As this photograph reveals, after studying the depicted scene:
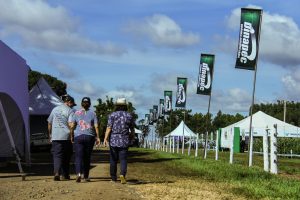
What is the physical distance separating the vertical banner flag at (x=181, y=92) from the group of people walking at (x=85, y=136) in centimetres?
2665

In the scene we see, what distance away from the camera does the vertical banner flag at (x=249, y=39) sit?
20656 millimetres

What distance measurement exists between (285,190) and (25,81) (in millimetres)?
8989

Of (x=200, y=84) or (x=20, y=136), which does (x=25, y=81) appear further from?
(x=200, y=84)

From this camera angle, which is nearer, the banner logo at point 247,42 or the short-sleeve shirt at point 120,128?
the short-sleeve shirt at point 120,128

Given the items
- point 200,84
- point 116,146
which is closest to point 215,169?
point 116,146

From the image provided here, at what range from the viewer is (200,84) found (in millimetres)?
29594

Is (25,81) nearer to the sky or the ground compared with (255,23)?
nearer to the ground

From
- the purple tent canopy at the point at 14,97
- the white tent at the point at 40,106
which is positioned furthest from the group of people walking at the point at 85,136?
the white tent at the point at 40,106

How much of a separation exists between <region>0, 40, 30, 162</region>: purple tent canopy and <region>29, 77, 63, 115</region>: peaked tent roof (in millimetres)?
12291

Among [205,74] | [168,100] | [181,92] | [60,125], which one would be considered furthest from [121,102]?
[168,100]

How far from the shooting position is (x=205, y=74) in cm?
2952

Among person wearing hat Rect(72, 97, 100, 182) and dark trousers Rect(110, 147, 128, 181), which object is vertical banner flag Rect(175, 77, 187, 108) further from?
dark trousers Rect(110, 147, 128, 181)

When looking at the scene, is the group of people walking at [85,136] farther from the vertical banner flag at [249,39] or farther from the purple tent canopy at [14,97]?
the vertical banner flag at [249,39]

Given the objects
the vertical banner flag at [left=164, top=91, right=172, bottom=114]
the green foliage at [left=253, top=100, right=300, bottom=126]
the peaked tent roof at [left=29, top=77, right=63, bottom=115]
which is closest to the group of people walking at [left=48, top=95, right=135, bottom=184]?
the peaked tent roof at [left=29, top=77, right=63, bottom=115]
